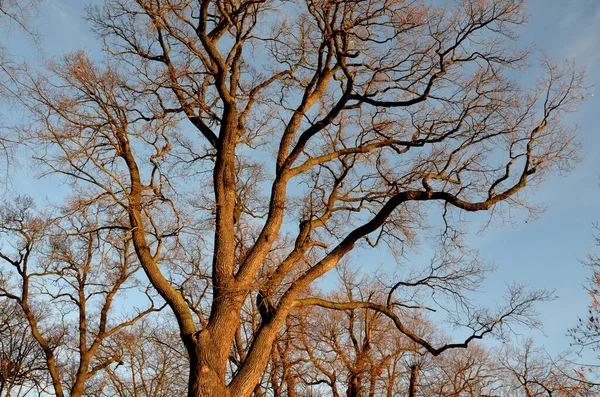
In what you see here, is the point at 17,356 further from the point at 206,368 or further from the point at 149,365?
the point at 206,368

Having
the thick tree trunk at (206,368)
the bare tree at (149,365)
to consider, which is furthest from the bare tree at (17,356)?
the thick tree trunk at (206,368)

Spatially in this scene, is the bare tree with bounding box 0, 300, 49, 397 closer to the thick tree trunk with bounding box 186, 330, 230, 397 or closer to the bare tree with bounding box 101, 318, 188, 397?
the bare tree with bounding box 101, 318, 188, 397

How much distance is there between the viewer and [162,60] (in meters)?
8.26

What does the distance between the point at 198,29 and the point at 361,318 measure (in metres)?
12.0

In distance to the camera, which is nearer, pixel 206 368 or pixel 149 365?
pixel 206 368

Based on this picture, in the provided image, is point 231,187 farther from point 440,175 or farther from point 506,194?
point 506,194

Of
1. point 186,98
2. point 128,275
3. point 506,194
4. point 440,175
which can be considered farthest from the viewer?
point 128,275

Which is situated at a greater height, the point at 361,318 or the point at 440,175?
the point at 361,318

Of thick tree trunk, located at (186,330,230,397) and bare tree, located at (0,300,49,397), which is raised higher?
bare tree, located at (0,300,49,397)

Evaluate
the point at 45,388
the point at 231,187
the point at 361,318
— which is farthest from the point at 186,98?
the point at 45,388

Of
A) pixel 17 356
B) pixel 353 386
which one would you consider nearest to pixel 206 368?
pixel 353 386

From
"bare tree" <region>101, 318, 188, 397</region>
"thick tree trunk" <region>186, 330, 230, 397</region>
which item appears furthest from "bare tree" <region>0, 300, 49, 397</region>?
"thick tree trunk" <region>186, 330, 230, 397</region>

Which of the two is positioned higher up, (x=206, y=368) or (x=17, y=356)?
(x=17, y=356)

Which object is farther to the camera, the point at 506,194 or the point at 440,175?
the point at 440,175
